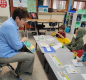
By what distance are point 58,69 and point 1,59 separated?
0.91 metres

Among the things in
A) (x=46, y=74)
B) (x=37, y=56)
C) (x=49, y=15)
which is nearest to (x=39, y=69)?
(x=46, y=74)

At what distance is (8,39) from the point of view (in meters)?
1.38

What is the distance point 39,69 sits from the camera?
2.07 metres

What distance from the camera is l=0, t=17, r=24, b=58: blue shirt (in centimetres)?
134

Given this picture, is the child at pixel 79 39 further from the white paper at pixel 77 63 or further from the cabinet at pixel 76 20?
the cabinet at pixel 76 20

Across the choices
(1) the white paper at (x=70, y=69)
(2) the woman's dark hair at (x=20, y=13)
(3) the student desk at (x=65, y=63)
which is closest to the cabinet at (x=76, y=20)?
(3) the student desk at (x=65, y=63)

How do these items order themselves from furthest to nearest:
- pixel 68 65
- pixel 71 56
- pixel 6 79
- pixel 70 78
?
1. pixel 71 56
2. pixel 6 79
3. pixel 68 65
4. pixel 70 78

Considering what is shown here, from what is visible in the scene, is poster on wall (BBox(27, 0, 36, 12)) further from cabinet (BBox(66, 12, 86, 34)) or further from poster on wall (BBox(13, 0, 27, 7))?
cabinet (BBox(66, 12, 86, 34))

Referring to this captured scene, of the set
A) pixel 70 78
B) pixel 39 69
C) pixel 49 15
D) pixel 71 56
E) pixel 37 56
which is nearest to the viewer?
pixel 70 78

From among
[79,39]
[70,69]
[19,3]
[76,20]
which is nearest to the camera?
[70,69]

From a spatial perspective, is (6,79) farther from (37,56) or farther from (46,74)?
(37,56)

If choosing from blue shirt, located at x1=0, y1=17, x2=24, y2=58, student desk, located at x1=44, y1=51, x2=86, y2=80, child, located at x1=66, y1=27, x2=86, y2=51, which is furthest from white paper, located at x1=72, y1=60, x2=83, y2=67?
blue shirt, located at x1=0, y1=17, x2=24, y2=58

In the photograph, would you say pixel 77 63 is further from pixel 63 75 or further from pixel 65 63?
pixel 63 75

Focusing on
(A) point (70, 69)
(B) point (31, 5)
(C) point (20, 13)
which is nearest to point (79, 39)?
(A) point (70, 69)
